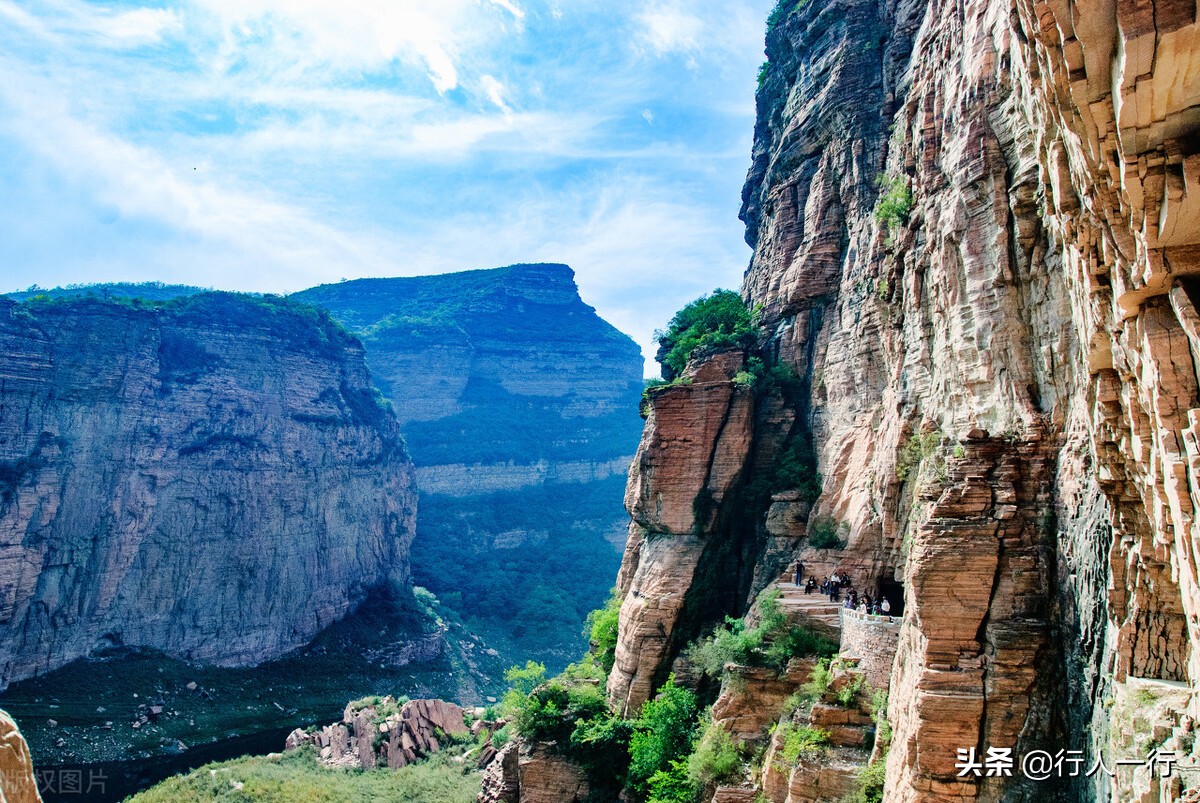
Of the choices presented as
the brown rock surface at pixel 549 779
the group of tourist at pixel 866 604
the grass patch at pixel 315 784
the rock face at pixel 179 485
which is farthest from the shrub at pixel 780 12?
the rock face at pixel 179 485

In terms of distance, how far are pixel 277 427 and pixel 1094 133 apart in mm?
65350

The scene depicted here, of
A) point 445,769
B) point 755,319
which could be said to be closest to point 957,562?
point 755,319

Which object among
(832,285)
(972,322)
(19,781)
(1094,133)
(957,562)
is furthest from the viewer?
(832,285)

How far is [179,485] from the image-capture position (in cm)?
5838

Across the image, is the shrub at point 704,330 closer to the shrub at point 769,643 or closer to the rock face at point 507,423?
the shrub at point 769,643

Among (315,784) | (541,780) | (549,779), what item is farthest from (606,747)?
(315,784)

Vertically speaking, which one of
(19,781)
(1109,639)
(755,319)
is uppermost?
(755,319)

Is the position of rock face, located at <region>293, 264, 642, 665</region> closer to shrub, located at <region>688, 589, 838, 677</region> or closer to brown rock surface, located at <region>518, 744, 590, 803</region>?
brown rock surface, located at <region>518, 744, 590, 803</region>

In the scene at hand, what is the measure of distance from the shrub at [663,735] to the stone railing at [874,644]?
6938 mm

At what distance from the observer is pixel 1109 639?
11.5 m

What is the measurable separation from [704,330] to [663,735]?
1669 cm

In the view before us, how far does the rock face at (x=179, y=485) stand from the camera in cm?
5088

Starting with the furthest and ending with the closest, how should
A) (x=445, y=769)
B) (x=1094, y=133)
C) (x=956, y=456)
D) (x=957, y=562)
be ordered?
(x=445, y=769) < (x=956, y=456) < (x=957, y=562) < (x=1094, y=133)

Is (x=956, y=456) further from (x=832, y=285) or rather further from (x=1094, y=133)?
(x=832, y=285)
